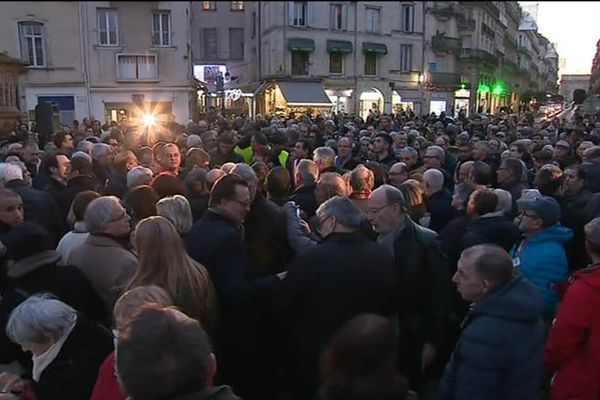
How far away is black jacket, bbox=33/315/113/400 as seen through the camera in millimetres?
2299

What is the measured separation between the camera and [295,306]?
10.1 ft

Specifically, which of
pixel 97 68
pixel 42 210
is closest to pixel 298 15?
pixel 97 68

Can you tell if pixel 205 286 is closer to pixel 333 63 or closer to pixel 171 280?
pixel 171 280

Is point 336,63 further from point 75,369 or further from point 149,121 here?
point 75,369

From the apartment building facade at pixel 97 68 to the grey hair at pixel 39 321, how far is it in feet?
82.7

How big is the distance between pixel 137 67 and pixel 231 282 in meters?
26.9

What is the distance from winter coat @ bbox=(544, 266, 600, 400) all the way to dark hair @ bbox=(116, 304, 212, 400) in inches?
73.5

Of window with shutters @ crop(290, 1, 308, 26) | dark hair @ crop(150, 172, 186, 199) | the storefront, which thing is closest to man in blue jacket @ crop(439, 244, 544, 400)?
dark hair @ crop(150, 172, 186, 199)

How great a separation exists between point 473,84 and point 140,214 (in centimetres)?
4642

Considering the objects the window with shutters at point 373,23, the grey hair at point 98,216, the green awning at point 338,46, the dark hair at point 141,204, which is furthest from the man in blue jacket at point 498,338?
the window with shutters at point 373,23

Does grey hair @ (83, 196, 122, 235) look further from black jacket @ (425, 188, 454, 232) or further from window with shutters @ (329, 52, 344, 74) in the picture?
window with shutters @ (329, 52, 344, 74)

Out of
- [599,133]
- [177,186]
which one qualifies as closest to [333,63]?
[599,133]

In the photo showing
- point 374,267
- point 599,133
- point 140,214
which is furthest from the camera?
point 599,133

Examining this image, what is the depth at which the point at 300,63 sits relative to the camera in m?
34.5
